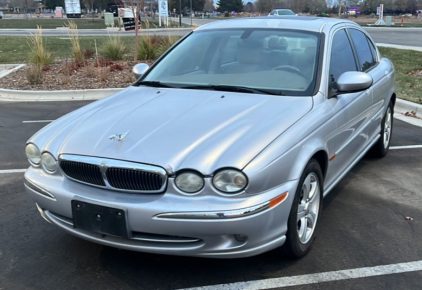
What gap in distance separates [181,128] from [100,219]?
31.6 inches

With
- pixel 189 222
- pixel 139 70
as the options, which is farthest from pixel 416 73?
pixel 189 222

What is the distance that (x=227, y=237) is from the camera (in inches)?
112

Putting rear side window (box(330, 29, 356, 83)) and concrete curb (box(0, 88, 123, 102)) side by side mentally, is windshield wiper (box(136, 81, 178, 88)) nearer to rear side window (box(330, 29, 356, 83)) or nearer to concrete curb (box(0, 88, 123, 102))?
rear side window (box(330, 29, 356, 83))

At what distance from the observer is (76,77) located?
12.4m

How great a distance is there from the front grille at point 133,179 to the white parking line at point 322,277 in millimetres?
782

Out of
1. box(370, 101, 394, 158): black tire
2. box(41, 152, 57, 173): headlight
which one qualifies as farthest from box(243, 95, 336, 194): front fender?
box(370, 101, 394, 158): black tire

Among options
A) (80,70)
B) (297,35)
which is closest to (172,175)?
(297,35)

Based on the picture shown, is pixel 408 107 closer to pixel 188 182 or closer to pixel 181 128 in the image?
pixel 181 128

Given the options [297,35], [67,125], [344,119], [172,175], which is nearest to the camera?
[172,175]

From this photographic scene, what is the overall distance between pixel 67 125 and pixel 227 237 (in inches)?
60.5

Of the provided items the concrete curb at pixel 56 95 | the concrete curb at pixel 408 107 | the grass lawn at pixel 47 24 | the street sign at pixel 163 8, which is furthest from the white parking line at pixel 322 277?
the grass lawn at pixel 47 24

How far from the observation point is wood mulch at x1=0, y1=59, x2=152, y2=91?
11.5 metres

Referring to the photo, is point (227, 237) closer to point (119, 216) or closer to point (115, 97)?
point (119, 216)

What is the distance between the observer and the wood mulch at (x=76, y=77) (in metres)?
11.5
